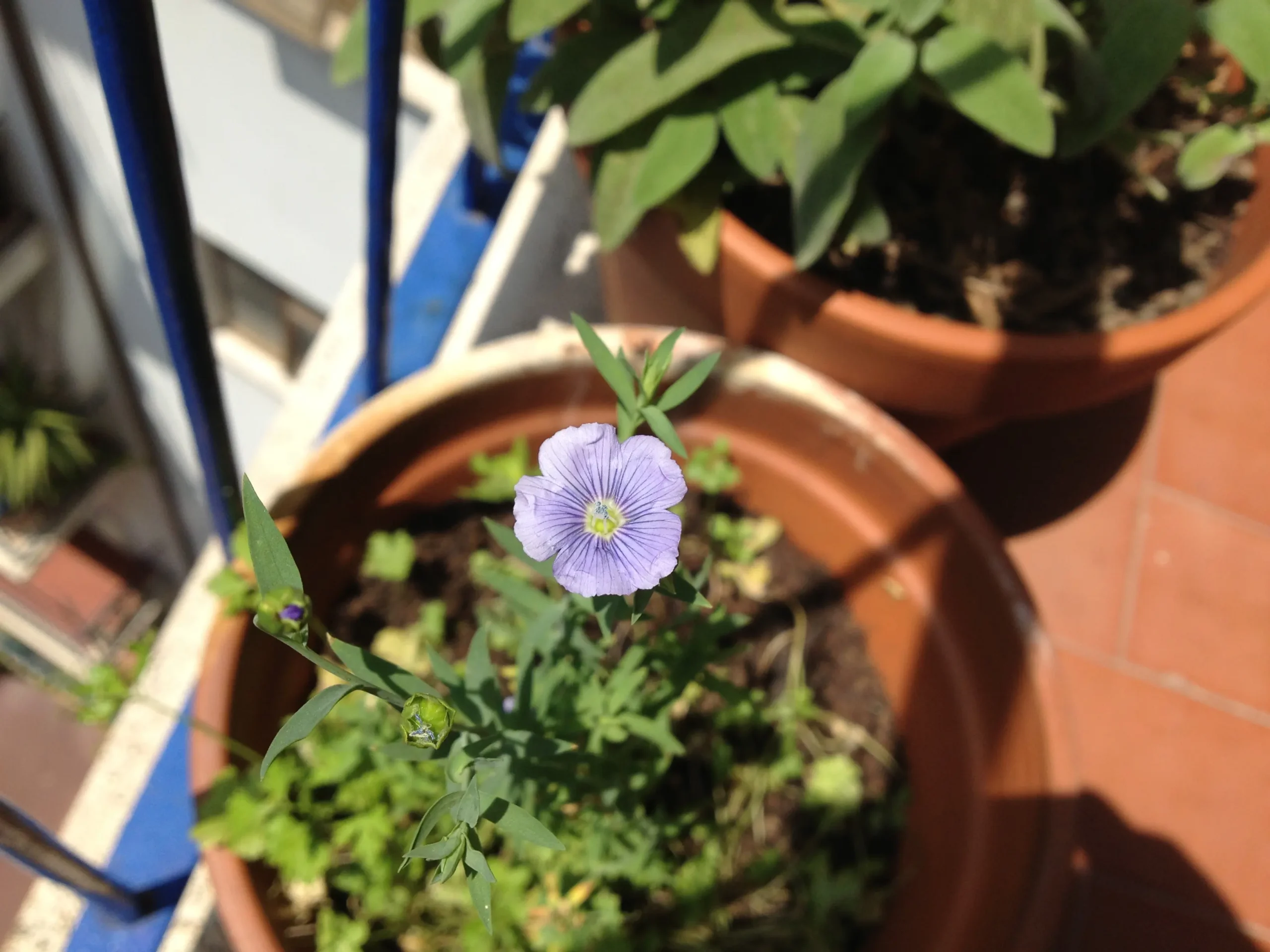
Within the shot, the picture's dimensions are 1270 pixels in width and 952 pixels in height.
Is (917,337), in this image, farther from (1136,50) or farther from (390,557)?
(390,557)

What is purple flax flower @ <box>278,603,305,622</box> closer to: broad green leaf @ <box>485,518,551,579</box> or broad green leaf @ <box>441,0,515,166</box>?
broad green leaf @ <box>485,518,551,579</box>

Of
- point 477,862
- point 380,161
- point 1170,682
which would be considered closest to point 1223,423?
point 1170,682

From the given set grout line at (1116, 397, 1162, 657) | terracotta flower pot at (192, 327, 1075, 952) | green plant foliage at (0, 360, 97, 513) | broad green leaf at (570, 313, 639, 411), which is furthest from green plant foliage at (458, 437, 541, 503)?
green plant foliage at (0, 360, 97, 513)

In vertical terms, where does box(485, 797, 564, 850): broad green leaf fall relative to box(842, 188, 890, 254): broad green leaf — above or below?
below

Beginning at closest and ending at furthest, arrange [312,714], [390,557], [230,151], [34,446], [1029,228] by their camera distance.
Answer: [312,714] → [390,557] → [1029,228] → [230,151] → [34,446]

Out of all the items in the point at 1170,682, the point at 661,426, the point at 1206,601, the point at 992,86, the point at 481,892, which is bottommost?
the point at 481,892

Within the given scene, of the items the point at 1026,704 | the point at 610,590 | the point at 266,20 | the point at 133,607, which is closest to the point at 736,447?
the point at 1026,704

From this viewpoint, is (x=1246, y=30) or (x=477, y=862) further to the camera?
(x=1246, y=30)
